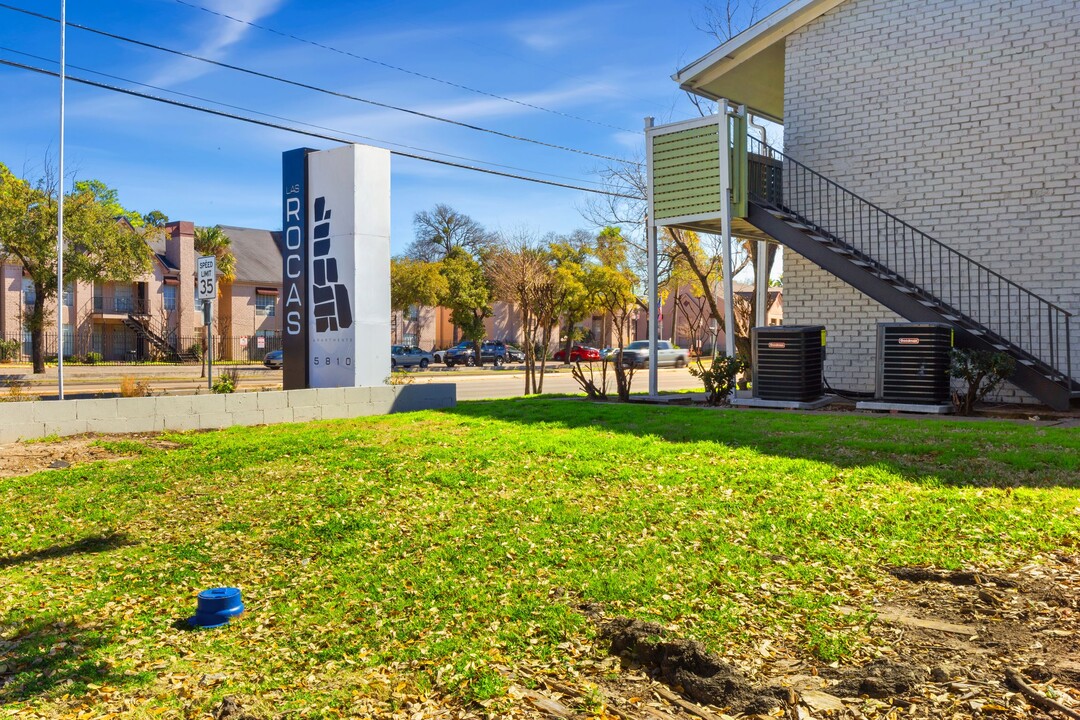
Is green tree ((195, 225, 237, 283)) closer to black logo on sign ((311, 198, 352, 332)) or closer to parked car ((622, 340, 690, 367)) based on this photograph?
parked car ((622, 340, 690, 367))

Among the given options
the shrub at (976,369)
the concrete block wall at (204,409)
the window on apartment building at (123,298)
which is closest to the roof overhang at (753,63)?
the shrub at (976,369)

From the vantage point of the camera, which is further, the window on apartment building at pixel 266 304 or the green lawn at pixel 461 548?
the window on apartment building at pixel 266 304

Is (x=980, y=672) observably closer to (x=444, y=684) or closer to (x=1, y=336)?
(x=444, y=684)

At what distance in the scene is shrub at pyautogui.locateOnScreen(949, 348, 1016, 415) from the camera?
1191cm

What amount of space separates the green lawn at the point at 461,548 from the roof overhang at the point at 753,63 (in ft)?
30.8

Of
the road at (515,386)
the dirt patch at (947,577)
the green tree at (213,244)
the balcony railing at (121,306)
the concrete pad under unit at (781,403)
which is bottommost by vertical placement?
the dirt patch at (947,577)

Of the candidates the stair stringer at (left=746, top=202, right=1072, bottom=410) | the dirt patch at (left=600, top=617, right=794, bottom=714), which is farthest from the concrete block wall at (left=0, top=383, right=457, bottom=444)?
the dirt patch at (left=600, top=617, right=794, bottom=714)

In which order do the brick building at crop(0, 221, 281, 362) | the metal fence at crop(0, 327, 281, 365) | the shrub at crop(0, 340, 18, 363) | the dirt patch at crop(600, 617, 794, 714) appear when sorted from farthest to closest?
the brick building at crop(0, 221, 281, 362) < the metal fence at crop(0, 327, 281, 365) < the shrub at crop(0, 340, 18, 363) < the dirt patch at crop(600, 617, 794, 714)

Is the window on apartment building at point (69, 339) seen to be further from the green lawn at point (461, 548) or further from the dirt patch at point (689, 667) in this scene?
the dirt patch at point (689, 667)

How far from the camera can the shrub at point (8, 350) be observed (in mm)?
41281

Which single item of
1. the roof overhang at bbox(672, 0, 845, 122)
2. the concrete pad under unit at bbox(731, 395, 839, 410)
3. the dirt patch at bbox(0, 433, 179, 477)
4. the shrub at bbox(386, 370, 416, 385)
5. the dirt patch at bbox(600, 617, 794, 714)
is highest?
the roof overhang at bbox(672, 0, 845, 122)

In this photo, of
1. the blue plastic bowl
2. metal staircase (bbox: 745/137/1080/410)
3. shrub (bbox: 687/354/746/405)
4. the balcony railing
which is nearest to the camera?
the blue plastic bowl

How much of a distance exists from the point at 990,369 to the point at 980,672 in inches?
366

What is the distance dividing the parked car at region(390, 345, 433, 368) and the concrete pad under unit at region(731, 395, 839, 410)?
34706 mm
